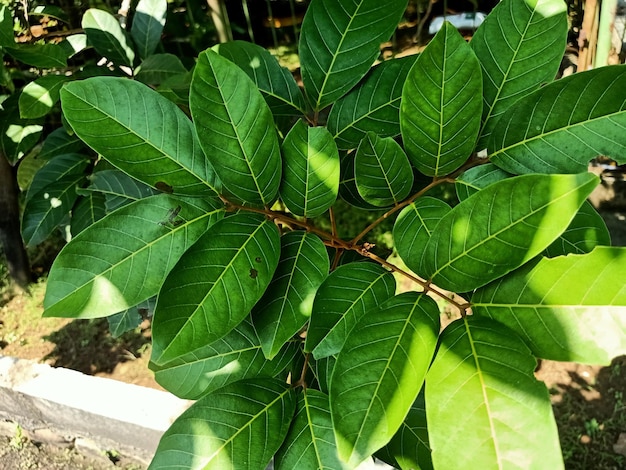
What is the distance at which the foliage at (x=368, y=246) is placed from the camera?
68 centimetres

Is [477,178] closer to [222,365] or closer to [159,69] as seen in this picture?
[222,365]

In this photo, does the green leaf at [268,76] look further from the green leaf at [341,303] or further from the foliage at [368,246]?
the green leaf at [341,303]

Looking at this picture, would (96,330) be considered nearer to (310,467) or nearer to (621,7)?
(310,467)

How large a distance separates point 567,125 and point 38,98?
148cm

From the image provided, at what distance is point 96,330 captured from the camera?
284cm

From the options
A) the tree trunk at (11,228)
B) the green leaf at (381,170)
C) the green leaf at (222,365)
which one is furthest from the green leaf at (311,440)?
the tree trunk at (11,228)

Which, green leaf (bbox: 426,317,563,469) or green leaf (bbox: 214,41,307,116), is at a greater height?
green leaf (bbox: 214,41,307,116)

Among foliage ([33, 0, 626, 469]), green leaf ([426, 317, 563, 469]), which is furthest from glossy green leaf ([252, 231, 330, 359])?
green leaf ([426, 317, 563, 469])

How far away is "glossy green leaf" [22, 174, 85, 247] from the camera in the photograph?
2.00 metres

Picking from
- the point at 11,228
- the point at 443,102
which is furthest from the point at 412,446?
the point at 11,228

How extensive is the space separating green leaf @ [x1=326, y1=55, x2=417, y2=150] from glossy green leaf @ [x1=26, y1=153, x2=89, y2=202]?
1.29m

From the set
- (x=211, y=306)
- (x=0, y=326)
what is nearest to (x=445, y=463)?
(x=211, y=306)

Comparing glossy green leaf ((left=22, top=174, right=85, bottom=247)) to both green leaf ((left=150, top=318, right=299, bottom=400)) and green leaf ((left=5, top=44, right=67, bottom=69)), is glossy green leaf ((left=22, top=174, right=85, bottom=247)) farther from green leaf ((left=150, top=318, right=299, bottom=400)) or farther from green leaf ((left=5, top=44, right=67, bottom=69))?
green leaf ((left=150, top=318, right=299, bottom=400))

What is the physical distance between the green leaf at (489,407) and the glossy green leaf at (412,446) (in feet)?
0.95
